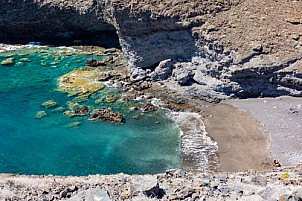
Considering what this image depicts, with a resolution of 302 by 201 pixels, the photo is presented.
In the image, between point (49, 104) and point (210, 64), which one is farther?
point (49, 104)

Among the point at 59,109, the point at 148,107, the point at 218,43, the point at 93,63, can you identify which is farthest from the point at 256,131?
the point at 93,63

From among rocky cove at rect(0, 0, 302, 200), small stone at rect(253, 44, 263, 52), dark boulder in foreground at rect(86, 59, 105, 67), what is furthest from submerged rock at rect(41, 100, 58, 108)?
small stone at rect(253, 44, 263, 52)

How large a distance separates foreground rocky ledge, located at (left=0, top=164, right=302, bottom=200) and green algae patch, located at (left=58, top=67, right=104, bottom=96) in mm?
18443

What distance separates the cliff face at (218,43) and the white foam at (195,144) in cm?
431

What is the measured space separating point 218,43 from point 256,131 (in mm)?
10271

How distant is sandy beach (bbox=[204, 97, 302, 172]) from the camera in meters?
23.9

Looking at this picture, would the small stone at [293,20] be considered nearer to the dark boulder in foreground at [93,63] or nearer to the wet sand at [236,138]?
the wet sand at [236,138]

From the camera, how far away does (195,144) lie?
27.0 m

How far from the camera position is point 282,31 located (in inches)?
1248

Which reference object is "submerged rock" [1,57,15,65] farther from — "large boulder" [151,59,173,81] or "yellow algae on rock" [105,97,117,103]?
"large boulder" [151,59,173,81]

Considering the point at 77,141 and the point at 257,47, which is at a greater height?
the point at 257,47

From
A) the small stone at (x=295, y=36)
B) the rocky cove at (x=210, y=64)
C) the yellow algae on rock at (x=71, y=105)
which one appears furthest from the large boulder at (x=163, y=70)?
the small stone at (x=295, y=36)

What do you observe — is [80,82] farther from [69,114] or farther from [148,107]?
[148,107]

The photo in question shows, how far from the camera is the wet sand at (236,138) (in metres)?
23.9
